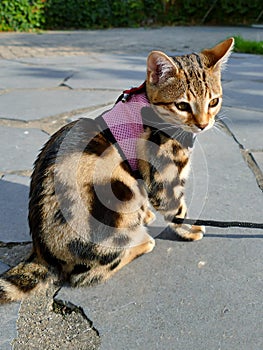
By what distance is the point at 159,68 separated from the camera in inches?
63.3

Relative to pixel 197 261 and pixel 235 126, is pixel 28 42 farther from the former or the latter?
pixel 197 261

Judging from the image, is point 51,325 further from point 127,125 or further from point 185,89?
point 185,89

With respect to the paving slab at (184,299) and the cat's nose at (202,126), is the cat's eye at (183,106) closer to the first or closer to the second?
the cat's nose at (202,126)

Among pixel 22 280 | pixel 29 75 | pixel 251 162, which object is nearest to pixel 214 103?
pixel 251 162

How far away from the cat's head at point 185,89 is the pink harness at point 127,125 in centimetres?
8

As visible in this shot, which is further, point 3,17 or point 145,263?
point 3,17

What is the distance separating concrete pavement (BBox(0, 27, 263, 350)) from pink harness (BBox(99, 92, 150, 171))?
1.32 feet

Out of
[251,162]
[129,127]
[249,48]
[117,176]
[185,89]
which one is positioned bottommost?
[249,48]

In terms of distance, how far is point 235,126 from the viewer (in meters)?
2.86

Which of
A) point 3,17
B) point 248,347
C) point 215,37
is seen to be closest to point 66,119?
point 248,347

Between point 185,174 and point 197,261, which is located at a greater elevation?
point 185,174

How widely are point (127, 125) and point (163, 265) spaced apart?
53 cm

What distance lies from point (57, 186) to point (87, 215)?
138 mm

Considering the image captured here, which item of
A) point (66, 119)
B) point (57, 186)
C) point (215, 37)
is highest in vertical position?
point (57, 186)
